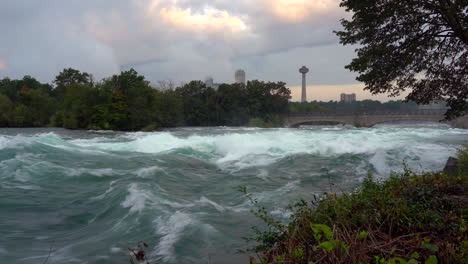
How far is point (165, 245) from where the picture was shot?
4.98 meters

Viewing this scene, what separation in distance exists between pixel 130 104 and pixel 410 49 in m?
55.0

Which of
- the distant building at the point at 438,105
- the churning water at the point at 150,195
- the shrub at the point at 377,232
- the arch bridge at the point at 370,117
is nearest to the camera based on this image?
the shrub at the point at 377,232

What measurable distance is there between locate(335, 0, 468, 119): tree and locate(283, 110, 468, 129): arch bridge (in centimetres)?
5355

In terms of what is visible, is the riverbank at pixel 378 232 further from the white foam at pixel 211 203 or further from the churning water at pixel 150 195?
the white foam at pixel 211 203

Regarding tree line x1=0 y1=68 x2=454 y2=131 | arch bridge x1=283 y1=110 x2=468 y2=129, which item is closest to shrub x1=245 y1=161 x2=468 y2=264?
tree line x1=0 y1=68 x2=454 y2=131

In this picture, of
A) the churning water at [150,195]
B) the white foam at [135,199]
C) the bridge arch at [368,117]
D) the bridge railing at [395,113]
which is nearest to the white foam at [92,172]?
the churning water at [150,195]

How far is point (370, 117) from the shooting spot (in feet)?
230

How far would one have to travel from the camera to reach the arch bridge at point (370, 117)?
60456 mm

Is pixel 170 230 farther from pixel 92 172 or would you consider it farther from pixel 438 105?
pixel 438 105

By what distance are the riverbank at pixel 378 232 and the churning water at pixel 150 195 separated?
138 centimetres

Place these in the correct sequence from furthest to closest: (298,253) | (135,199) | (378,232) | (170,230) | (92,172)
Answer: (92,172), (135,199), (170,230), (378,232), (298,253)

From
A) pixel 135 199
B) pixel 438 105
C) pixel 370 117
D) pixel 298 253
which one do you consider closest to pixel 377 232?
pixel 298 253

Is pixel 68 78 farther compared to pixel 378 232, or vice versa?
pixel 68 78

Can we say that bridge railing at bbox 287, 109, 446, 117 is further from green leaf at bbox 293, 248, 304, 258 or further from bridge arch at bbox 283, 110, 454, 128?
green leaf at bbox 293, 248, 304, 258
